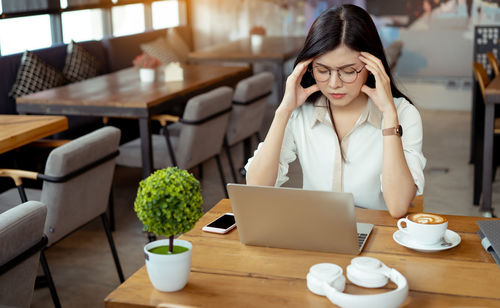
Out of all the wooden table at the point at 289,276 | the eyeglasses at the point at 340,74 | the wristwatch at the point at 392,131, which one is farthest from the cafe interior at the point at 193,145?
the eyeglasses at the point at 340,74

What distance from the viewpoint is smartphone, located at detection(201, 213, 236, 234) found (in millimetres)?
1703

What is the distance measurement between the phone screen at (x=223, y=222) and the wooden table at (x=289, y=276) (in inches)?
1.6

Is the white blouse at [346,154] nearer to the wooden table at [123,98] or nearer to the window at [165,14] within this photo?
the wooden table at [123,98]

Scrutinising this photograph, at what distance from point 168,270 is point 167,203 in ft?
0.46

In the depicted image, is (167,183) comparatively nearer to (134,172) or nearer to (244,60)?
(134,172)

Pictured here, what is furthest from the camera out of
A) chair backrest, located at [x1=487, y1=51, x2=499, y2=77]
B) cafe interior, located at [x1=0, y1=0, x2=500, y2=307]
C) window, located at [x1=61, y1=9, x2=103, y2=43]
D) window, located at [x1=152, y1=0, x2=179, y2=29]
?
window, located at [x1=152, y1=0, x2=179, y2=29]

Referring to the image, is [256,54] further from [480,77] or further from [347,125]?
[347,125]

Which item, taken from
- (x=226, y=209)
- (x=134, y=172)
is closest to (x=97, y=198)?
(x=226, y=209)

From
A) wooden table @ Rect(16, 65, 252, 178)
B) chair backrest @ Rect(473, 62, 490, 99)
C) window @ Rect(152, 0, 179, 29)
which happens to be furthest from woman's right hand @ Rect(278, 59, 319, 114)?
window @ Rect(152, 0, 179, 29)

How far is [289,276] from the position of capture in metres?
1.42

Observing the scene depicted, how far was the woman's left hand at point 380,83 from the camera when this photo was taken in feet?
6.33

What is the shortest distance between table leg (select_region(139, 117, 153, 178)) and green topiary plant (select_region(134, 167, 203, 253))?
2.40 meters

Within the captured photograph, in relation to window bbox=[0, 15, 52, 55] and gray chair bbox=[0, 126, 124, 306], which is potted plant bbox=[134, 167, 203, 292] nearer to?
gray chair bbox=[0, 126, 124, 306]

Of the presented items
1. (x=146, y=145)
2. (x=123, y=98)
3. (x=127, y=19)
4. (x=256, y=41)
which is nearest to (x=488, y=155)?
(x=146, y=145)
